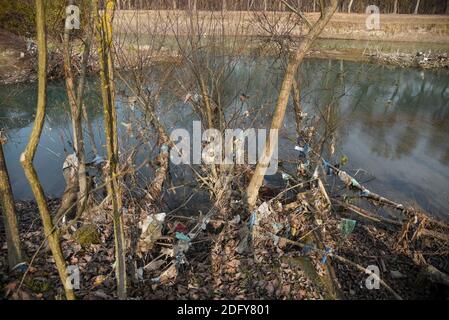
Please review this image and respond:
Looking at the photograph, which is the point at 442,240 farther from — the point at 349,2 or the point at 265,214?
the point at 349,2

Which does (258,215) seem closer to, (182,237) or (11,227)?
(182,237)

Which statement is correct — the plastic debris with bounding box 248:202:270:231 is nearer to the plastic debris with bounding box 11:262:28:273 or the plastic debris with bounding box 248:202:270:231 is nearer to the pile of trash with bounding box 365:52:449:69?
the plastic debris with bounding box 11:262:28:273

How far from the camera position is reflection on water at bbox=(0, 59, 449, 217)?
25.0 feet

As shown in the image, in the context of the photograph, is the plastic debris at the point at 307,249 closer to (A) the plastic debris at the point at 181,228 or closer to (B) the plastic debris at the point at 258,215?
(B) the plastic debris at the point at 258,215

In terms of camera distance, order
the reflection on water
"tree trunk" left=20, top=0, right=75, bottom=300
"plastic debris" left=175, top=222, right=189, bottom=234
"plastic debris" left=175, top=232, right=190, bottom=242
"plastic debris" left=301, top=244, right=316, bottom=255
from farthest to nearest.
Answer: the reflection on water < "plastic debris" left=175, top=222, right=189, bottom=234 < "plastic debris" left=301, top=244, right=316, bottom=255 < "plastic debris" left=175, top=232, right=190, bottom=242 < "tree trunk" left=20, top=0, right=75, bottom=300

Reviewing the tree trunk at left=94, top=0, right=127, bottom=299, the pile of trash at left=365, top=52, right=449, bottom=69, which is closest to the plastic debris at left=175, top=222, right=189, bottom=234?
the tree trunk at left=94, top=0, right=127, bottom=299

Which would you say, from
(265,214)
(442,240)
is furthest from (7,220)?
(442,240)

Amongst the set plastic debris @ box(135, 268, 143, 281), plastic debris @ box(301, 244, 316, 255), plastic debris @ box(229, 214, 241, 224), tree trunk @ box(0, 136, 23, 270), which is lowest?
plastic debris @ box(301, 244, 316, 255)

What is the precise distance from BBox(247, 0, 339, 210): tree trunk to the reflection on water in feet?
6.11

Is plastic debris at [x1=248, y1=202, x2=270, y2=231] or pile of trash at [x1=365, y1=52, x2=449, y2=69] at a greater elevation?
pile of trash at [x1=365, y1=52, x2=449, y2=69]

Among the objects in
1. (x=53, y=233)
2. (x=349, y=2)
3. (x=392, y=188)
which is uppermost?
(x=349, y=2)

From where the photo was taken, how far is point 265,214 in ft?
17.2

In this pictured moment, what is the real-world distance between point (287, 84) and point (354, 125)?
24.3ft
